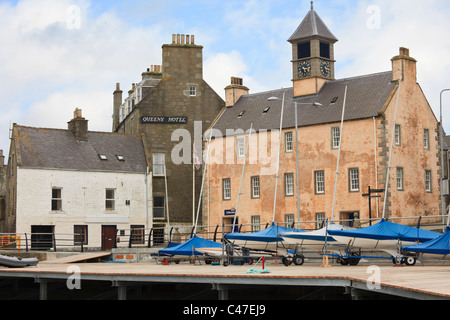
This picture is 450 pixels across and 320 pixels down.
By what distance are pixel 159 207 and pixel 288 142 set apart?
11.3m

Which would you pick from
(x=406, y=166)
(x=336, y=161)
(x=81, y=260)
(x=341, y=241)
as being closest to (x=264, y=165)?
(x=336, y=161)

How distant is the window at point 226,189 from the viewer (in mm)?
57312

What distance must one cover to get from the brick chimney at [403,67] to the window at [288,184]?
384 inches

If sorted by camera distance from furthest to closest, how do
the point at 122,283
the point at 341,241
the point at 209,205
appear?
the point at 209,205, the point at 341,241, the point at 122,283

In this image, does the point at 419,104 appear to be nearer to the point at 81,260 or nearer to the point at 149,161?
the point at 149,161

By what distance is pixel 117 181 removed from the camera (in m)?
54.6

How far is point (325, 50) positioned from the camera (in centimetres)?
5675

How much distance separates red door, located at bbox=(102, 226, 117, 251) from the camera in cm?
5388

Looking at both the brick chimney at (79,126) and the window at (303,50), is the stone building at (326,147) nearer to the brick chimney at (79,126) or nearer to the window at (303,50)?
the window at (303,50)

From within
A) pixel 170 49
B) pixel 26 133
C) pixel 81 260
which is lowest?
pixel 81 260

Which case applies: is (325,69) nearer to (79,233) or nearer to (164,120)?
(164,120)

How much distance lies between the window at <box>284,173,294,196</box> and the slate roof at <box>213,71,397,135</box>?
3.49 m

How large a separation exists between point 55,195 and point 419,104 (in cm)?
2562

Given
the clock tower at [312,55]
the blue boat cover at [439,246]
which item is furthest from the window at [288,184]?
the blue boat cover at [439,246]
